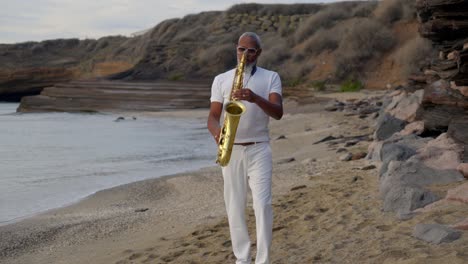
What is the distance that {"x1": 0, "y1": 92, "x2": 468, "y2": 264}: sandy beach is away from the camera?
17.7 ft

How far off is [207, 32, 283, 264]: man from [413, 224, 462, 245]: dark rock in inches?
46.7

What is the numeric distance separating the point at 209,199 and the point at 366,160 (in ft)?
7.50

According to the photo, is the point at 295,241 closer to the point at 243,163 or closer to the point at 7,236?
the point at 243,163

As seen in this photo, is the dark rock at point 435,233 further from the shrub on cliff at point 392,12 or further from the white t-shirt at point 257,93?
the shrub on cliff at point 392,12

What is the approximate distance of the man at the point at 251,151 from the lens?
15.8ft

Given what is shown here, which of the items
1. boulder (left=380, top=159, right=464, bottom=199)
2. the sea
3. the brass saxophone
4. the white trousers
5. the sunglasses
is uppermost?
the sunglasses

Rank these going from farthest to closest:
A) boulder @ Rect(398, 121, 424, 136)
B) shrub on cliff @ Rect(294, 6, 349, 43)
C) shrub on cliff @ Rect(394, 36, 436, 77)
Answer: shrub on cliff @ Rect(294, 6, 349, 43) → shrub on cliff @ Rect(394, 36, 436, 77) → boulder @ Rect(398, 121, 424, 136)

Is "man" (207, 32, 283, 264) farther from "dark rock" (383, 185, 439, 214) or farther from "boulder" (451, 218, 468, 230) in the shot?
"dark rock" (383, 185, 439, 214)

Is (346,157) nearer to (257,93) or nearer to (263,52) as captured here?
(257,93)

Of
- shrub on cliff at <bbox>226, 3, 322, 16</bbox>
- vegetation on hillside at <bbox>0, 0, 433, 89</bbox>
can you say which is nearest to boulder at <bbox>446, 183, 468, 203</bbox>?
vegetation on hillside at <bbox>0, 0, 433, 89</bbox>

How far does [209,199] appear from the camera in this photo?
887 cm

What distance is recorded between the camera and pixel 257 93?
4852mm

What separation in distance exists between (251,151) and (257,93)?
Result: 40cm

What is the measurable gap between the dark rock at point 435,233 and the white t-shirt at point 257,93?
1381 mm
